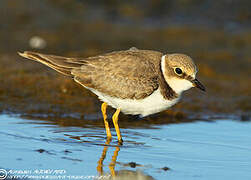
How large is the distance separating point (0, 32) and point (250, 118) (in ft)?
29.3

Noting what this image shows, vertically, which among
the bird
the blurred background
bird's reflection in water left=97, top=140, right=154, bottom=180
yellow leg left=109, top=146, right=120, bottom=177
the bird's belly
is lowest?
bird's reflection in water left=97, top=140, right=154, bottom=180

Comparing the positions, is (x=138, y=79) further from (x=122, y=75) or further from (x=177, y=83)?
(x=177, y=83)

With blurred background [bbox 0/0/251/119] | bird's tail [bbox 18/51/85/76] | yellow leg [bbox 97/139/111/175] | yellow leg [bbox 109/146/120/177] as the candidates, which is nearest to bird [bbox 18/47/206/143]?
bird's tail [bbox 18/51/85/76]

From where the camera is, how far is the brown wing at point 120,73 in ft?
27.6

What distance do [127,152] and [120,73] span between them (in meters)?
1.42

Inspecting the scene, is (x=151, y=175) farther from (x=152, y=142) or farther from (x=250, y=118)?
(x=250, y=118)

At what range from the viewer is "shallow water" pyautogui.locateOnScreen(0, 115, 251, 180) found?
6852mm

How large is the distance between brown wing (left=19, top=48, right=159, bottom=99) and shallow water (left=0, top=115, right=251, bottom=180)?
887mm

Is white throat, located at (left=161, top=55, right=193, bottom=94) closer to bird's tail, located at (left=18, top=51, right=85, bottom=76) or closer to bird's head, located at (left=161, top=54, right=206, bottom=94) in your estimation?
bird's head, located at (left=161, top=54, right=206, bottom=94)

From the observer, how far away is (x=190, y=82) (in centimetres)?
857

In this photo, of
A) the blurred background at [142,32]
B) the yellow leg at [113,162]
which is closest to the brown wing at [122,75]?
the yellow leg at [113,162]

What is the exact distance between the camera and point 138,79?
27.6 feet

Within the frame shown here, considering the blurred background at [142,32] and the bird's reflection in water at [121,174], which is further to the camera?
the blurred background at [142,32]

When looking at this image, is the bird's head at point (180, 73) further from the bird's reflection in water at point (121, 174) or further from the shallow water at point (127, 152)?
the bird's reflection in water at point (121, 174)
